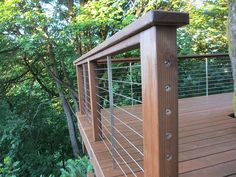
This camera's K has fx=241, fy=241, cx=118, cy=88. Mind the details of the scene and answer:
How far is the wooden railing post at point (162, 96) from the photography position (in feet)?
2.49

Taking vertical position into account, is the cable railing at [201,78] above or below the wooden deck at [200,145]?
above

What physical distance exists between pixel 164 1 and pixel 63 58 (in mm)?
3069

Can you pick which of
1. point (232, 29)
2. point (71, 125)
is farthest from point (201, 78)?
point (71, 125)

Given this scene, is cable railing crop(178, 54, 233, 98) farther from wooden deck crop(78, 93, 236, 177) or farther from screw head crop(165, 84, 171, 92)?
screw head crop(165, 84, 171, 92)

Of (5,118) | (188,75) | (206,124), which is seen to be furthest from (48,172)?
(206,124)

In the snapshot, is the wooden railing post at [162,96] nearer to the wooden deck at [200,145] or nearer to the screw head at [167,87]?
the screw head at [167,87]

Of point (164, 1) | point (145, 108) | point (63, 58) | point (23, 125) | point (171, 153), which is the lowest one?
point (23, 125)

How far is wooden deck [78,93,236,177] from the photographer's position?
5.75ft

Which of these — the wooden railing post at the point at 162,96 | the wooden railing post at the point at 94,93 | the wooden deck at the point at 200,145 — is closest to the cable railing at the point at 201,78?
the wooden deck at the point at 200,145

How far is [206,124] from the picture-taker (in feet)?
9.30

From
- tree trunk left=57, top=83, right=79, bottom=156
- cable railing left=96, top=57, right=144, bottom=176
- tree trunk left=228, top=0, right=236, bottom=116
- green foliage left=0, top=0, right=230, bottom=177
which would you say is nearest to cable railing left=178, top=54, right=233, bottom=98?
green foliage left=0, top=0, right=230, bottom=177

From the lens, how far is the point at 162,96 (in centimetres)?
77

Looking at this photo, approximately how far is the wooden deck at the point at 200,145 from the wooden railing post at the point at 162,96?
94 centimetres

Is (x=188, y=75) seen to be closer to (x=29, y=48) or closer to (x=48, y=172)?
(x=29, y=48)
